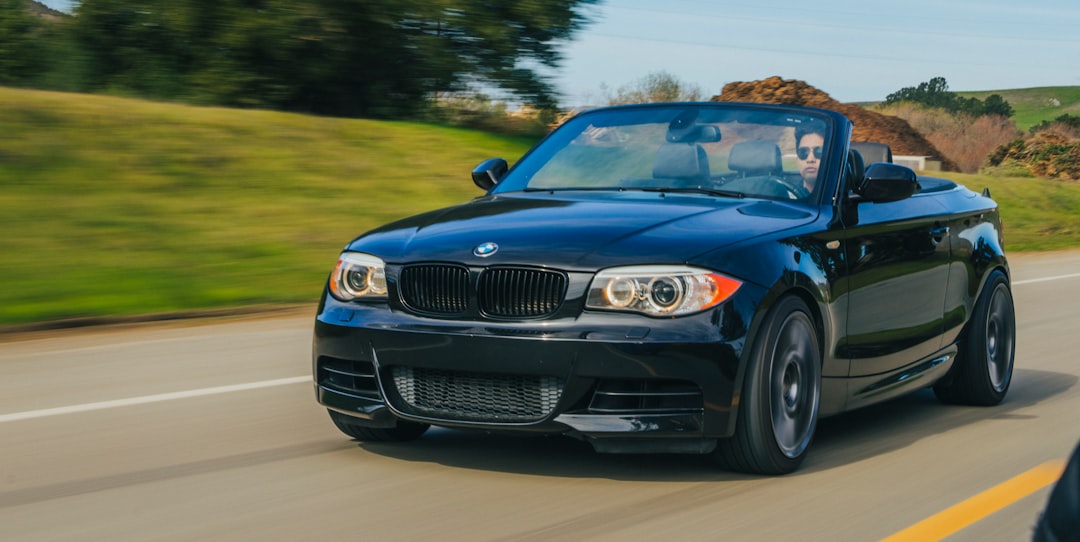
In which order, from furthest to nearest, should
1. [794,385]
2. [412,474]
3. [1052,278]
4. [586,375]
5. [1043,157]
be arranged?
[1043,157] → [1052,278] → [794,385] → [412,474] → [586,375]

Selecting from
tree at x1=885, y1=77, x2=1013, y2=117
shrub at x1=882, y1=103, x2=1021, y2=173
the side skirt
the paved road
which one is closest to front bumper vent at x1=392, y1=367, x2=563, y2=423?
the paved road

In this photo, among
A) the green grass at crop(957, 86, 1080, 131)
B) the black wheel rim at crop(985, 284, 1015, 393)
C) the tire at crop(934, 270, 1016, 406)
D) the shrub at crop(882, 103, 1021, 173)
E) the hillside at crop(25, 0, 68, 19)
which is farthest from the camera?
the green grass at crop(957, 86, 1080, 131)

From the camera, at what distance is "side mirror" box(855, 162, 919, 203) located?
6.48 metres

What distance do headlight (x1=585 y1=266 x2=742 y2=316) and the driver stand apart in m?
1.38

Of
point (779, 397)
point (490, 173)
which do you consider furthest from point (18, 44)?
point (779, 397)

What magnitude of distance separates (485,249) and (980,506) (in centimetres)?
202

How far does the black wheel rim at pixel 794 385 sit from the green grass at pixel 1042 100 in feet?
373

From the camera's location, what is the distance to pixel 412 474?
18.4ft

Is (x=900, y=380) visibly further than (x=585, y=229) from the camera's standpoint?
Yes

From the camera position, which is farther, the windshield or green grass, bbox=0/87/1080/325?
green grass, bbox=0/87/1080/325

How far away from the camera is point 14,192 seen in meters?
14.3

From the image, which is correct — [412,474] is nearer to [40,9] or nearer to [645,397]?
[645,397]

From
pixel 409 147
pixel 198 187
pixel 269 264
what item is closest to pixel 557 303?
pixel 269 264

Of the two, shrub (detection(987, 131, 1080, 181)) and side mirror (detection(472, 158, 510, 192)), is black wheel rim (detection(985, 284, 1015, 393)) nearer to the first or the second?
side mirror (detection(472, 158, 510, 192))
